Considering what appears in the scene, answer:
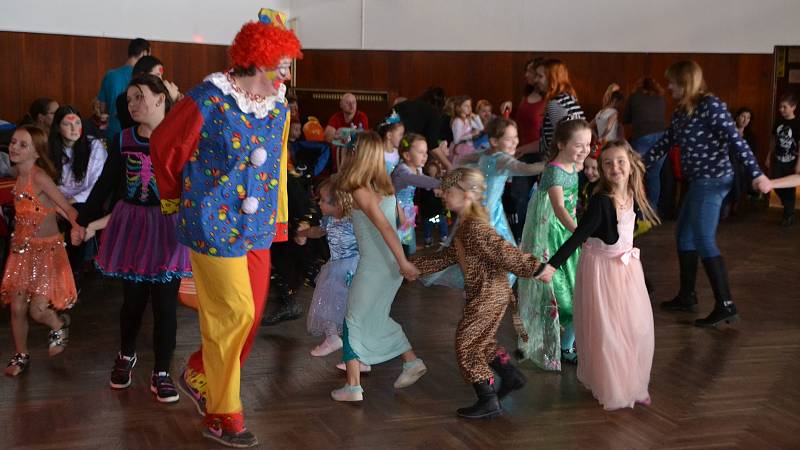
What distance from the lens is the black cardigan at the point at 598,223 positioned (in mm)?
3961

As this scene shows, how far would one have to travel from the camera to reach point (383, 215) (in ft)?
13.4

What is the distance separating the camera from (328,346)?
16.0 feet

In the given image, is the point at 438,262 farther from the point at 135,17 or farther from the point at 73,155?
the point at 135,17

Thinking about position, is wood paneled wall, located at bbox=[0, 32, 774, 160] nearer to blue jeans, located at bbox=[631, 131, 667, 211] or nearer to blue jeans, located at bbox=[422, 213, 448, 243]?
blue jeans, located at bbox=[631, 131, 667, 211]

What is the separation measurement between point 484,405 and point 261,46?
1743 mm

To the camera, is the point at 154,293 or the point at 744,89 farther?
the point at 744,89

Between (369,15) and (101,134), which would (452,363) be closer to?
(101,134)

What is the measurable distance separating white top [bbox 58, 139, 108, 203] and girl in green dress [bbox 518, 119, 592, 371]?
9.57 feet

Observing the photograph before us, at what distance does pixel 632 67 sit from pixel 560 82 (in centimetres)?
615

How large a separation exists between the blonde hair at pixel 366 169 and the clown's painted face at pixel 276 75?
76cm

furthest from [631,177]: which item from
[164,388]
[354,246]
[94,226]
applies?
[94,226]

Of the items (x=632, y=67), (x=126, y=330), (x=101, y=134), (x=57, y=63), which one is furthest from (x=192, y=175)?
(x=632, y=67)

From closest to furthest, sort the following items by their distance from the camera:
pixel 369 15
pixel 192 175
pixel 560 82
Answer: pixel 192 175
pixel 560 82
pixel 369 15

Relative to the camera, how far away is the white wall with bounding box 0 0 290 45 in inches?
380
